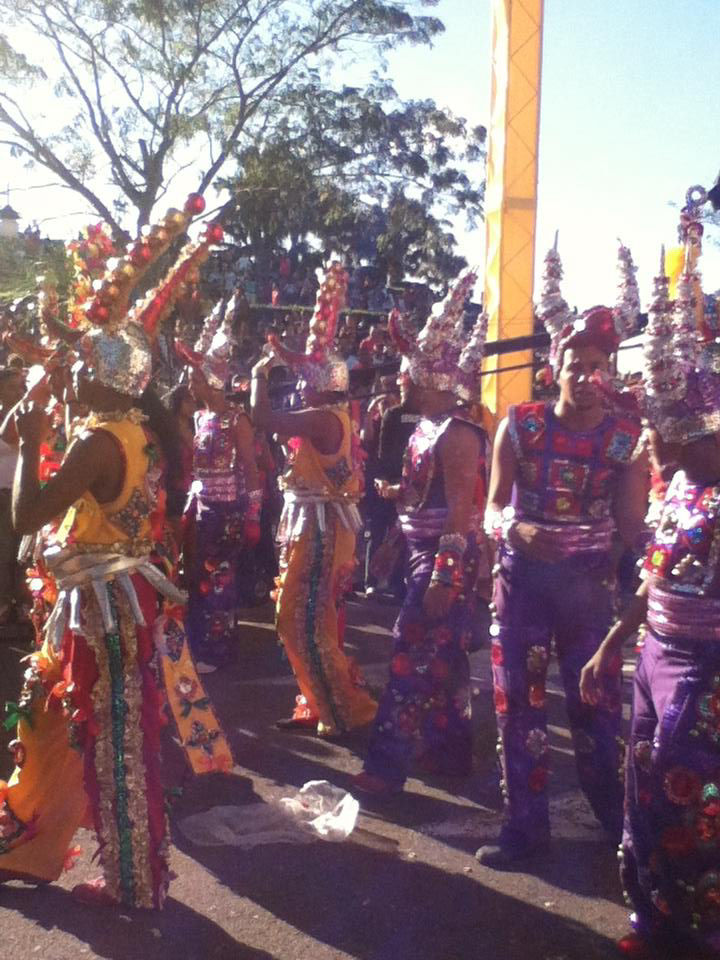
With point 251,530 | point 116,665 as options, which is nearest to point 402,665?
point 116,665

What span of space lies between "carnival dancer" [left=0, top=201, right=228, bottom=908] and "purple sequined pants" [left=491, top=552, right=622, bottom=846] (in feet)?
4.19

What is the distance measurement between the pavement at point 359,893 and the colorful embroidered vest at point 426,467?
4.27ft

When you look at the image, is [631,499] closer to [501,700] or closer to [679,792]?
[501,700]

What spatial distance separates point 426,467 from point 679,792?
2.01m

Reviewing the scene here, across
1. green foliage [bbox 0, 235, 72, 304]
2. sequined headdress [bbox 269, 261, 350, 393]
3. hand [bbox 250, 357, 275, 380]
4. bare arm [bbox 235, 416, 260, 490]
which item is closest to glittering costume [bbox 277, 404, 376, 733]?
sequined headdress [bbox 269, 261, 350, 393]

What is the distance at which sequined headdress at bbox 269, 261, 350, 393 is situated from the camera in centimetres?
550

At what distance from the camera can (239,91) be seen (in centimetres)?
2056

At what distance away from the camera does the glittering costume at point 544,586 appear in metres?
4.02

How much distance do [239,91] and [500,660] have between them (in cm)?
1859

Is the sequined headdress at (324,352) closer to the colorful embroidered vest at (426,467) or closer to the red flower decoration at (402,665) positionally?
the colorful embroidered vest at (426,467)

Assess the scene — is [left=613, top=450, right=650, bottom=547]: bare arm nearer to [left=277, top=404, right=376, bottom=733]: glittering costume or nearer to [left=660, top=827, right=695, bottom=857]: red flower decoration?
[left=660, top=827, right=695, bottom=857]: red flower decoration

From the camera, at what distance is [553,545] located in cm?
400

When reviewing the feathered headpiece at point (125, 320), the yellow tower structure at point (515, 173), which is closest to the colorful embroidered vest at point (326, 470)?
the feathered headpiece at point (125, 320)

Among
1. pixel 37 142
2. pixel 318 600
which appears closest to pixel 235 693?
pixel 318 600
